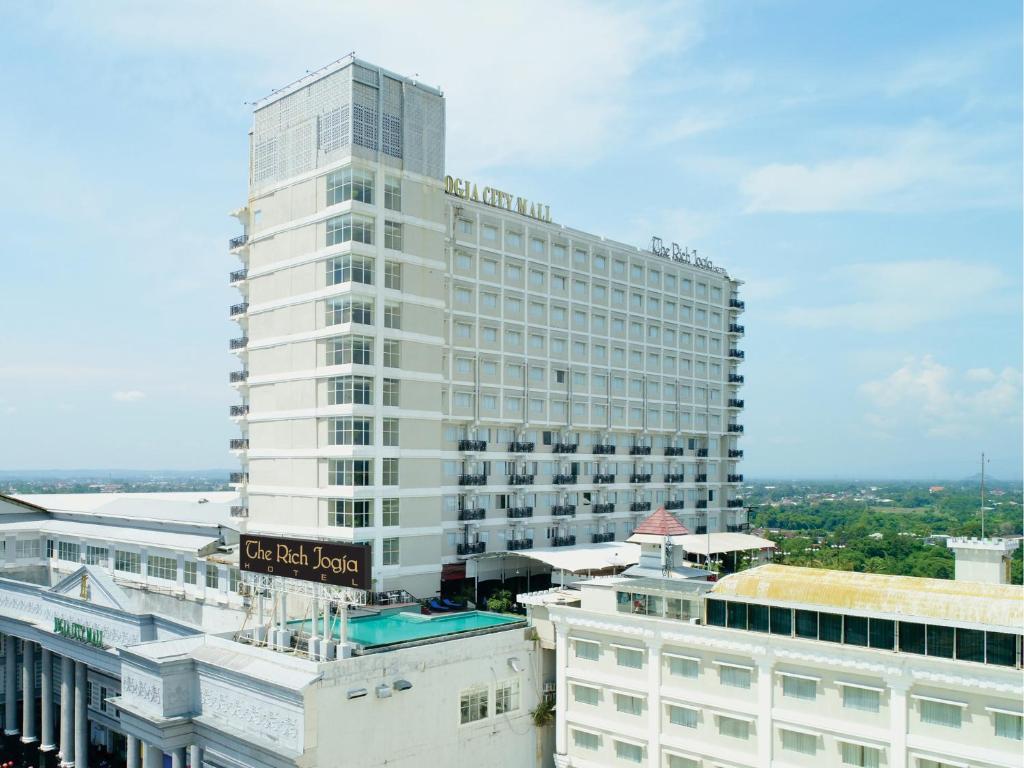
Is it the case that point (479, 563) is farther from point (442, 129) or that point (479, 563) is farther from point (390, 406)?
point (442, 129)

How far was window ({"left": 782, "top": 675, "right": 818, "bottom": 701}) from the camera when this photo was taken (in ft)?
127

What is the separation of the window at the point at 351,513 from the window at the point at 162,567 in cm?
1747

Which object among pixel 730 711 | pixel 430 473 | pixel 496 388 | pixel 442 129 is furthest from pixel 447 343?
pixel 730 711

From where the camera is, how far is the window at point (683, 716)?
42.4 m

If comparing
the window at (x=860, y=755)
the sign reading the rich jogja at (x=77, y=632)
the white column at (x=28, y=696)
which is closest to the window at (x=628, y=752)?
the window at (x=860, y=755)

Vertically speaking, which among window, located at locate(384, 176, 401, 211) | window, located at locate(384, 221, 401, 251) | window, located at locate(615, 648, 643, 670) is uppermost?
window, located at locate(384, 176, 401, 211)

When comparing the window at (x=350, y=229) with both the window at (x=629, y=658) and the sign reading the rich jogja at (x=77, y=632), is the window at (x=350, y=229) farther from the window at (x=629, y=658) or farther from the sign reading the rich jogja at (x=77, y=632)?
the window at (x=629, y=658)

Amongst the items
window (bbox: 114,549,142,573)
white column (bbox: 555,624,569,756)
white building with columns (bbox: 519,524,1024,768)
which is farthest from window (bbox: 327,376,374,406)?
window (bbox: 114,549,142,573)

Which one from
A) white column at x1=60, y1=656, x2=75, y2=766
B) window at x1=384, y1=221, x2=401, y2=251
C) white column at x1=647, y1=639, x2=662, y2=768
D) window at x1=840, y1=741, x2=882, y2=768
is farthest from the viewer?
white column at x1=60, y1=656, x2=75, y2=766

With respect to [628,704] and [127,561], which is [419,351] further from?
[127,561]

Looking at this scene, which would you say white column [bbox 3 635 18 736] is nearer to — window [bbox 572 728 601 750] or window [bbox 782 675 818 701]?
window [bbox 572 728 601 750]

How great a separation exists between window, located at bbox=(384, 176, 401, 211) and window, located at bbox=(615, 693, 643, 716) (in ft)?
116

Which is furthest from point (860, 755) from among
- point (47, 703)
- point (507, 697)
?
point (47, 703)

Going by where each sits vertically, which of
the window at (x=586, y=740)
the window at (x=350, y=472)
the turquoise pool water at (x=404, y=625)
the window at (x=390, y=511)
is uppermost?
the window at (x=350, y=472)
